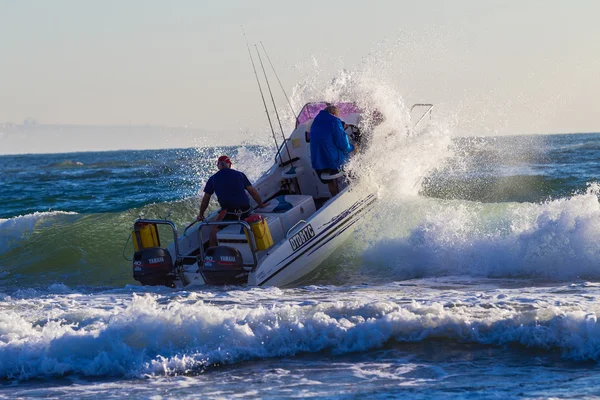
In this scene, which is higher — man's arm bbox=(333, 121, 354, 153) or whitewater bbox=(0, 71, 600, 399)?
man's arm bbox=(333, 121, 354, 153)

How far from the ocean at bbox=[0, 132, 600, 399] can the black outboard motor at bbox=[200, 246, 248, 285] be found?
20 cm

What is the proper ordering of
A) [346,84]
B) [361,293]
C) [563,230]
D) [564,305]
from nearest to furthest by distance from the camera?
[564,305] < [361,293] < [563,230] < [346,84]

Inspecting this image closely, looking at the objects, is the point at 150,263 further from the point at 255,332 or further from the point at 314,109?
the point at 314,109

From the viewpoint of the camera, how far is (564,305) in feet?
24.3

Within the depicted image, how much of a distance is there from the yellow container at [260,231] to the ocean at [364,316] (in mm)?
500

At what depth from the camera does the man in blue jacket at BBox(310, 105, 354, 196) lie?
10469 mm

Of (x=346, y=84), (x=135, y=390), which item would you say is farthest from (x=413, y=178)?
(x=135, y=390)

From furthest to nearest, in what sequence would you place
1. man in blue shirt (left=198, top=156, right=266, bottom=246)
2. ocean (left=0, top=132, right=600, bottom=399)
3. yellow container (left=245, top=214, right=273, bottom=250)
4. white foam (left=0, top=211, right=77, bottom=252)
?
white foam (left=0, top=211, right=77, bottom=252), man in blue shirt (left=198, top=156, right=266, bottom=246), yellow container (left=245, top=214, right=273, bottom=250), ocean (left=0, top=132, right=600, bottom=399)

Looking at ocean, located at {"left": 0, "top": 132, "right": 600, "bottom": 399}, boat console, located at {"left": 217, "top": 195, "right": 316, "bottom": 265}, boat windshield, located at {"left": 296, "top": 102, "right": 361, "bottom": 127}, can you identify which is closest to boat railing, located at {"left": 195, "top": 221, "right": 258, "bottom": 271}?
boat console, located at {"left": 217, "top": 195, "right": 316, "bottom": 265}

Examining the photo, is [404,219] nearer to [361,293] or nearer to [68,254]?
[361,293]

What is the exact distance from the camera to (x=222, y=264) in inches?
347

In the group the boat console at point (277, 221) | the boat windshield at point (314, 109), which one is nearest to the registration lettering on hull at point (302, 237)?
the boat console at point (277, 221)

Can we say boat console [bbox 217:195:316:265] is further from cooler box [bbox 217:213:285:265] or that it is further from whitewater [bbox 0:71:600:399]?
whitewater [bbox 0:71:600:399]

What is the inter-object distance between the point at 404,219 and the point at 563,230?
Result: 7.53ft
